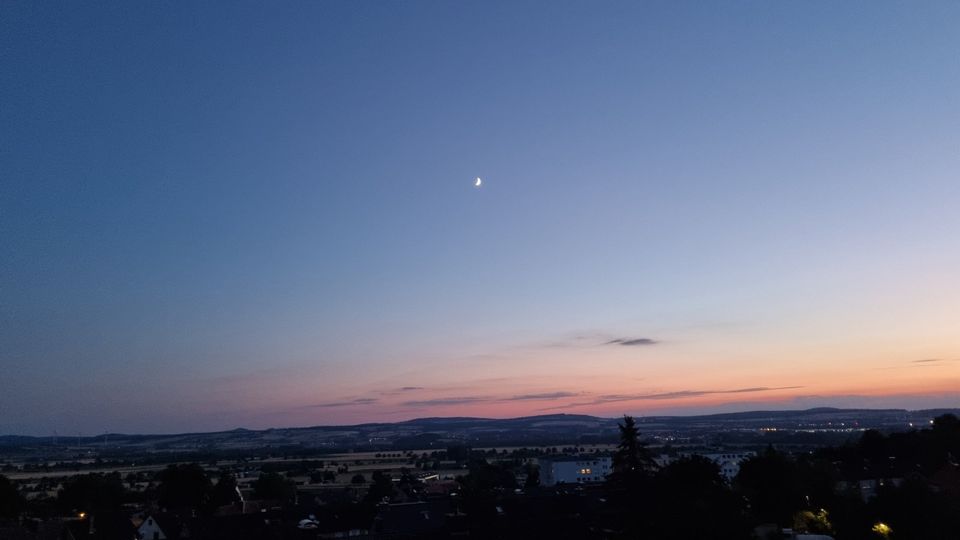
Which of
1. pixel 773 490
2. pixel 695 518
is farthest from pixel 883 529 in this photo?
pixel 695 518

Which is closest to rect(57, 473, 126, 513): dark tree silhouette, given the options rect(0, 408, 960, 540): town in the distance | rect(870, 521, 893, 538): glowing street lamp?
rect(0, 408, 960, 540): town in the distance

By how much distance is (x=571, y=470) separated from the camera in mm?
99062

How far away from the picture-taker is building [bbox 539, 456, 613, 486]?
319ft

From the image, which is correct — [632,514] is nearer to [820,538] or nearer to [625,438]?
[820,538]

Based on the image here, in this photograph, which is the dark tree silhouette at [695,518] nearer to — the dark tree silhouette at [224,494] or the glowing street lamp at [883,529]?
the glowing street lamp at [883,529]

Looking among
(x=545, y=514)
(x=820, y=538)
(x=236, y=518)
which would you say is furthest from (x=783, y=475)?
(x=236, y=518)

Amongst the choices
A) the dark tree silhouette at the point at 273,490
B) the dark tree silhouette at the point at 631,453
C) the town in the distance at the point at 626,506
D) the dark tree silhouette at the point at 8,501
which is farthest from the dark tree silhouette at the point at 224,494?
the dark tree silhouette at the point at 631,453

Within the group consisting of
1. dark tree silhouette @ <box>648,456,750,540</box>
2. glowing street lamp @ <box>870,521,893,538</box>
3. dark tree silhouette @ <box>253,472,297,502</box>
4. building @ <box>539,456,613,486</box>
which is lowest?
building @ <box>539,456,613,486</box>

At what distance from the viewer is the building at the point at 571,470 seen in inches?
3831

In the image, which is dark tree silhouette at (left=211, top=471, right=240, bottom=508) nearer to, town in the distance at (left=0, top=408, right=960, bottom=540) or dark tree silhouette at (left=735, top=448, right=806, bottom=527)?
town in the distance at (left=0, top=408, right=960, bottom=540)

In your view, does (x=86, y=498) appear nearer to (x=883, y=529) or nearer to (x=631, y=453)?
(x=631, y=453)

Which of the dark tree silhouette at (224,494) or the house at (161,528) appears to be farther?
the dark tree silhouette at (224,494)

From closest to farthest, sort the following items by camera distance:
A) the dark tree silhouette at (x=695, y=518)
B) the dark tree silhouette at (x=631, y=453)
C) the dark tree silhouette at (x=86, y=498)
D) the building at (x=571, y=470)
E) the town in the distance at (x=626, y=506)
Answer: the dark tree silhouette at (x=695, y=518) → the town in the distance at (x=626, y=506) → the dark tree silhouette at (x=631, y=453) → the dark tree silhouette at (x=86, y=498) → the building at (x=571, y=470)

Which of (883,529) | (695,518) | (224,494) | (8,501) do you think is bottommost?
(224,494)
